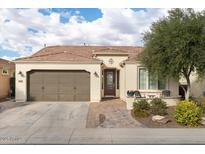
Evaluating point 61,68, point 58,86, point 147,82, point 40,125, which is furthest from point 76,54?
point 40,125

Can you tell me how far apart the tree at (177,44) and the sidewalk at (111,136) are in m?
5.11

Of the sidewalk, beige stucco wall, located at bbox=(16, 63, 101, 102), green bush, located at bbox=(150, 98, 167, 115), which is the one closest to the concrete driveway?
the sidewalk

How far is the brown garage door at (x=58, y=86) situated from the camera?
21.2 m

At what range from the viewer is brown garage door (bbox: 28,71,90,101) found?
21203 millimetres

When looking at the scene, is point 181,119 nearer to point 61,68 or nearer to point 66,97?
point 66,97

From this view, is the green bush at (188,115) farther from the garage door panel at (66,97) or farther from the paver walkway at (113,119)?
the garage door panel at (66,97)

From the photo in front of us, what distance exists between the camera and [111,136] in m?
9.65

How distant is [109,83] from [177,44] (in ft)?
37.7

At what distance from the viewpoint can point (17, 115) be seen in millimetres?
14680

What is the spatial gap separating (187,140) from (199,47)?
7064 mm
